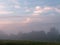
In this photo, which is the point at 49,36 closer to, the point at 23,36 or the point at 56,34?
the point at 56,34

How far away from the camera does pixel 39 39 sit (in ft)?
8.39

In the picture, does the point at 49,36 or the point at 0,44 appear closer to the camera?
the point at 0,44

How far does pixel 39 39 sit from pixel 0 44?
0.69 meters

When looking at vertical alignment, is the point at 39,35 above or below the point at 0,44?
above

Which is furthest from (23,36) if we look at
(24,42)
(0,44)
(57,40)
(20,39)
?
(57,40)

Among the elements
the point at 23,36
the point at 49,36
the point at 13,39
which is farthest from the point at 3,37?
the point at 49,36

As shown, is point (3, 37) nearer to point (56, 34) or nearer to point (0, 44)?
point (0, 44)

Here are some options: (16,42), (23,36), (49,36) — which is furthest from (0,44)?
(49,36)

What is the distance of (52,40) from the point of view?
252cm

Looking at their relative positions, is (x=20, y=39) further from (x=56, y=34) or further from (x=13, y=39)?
(x=56, y=34)

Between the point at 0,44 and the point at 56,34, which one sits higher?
the point at 56,34

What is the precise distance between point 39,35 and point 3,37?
0.66m

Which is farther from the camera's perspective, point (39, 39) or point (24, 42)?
point (39, 39)

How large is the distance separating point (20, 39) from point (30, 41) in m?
0.27
